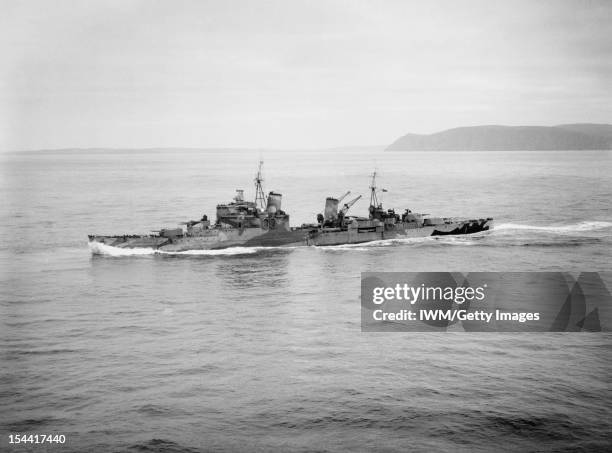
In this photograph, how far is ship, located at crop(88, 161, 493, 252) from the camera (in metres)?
55.7

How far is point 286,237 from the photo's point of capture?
59.3 meters

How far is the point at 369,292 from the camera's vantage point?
4247 centimetres

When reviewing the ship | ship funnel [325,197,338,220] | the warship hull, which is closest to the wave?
the warship hull

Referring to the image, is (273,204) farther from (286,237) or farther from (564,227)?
(564,227)

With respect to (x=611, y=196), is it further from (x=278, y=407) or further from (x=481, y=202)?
(x=278, y=407)

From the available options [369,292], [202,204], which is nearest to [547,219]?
[369,292]

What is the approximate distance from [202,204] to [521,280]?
62758mm

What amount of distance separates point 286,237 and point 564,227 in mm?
32359

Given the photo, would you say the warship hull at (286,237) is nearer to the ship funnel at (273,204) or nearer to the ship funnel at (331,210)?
the ship funnel at (331,210)

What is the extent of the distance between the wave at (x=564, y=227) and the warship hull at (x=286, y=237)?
11.3 ft

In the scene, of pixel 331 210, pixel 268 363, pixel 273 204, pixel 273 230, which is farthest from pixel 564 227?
pixel 268 363

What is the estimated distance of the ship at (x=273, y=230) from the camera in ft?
183

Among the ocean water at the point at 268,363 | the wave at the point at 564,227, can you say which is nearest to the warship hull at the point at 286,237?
the ocean water at the point at 268,363

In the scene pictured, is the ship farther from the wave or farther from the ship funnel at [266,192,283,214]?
the wave
